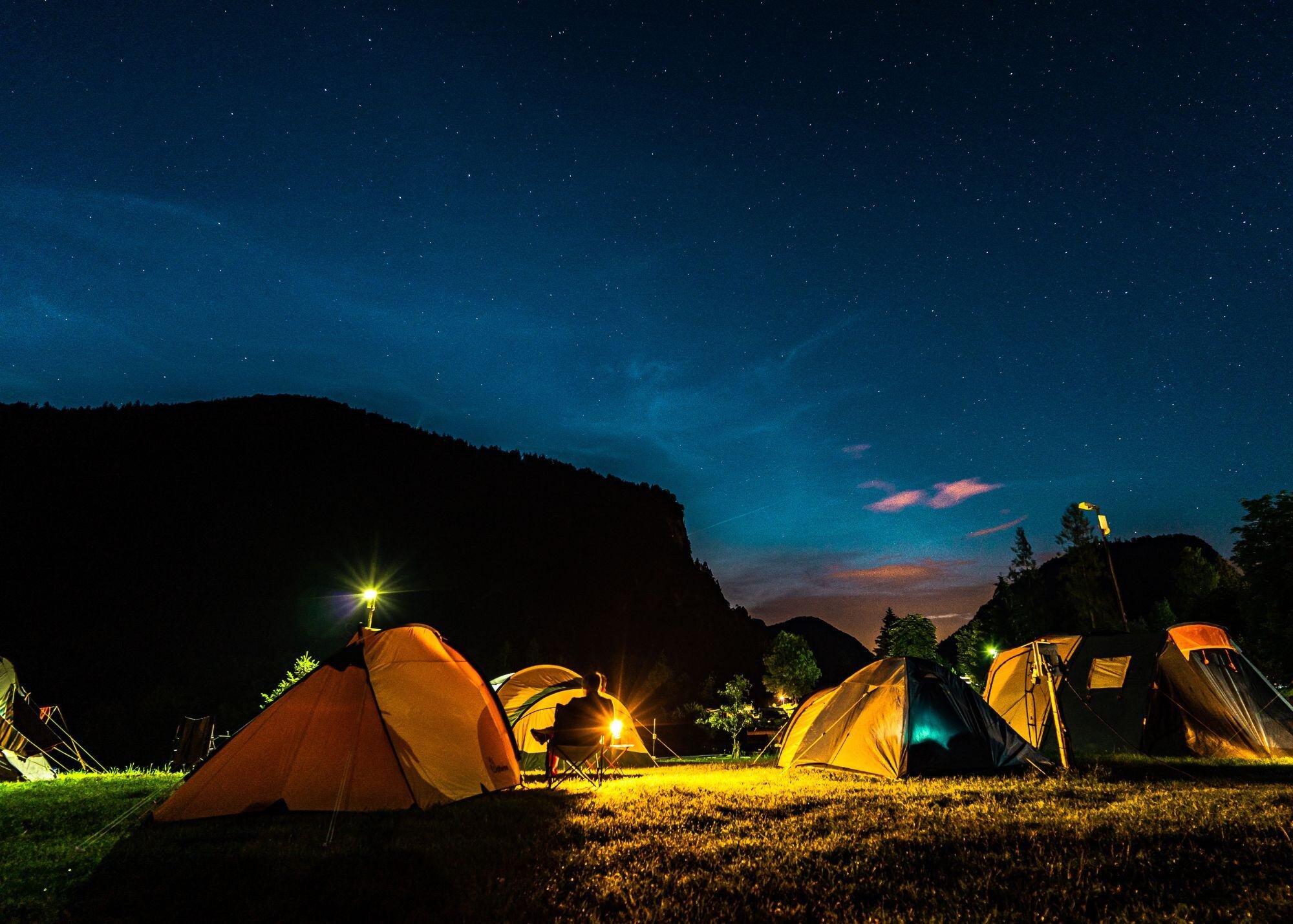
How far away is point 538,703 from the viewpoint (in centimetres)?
1420

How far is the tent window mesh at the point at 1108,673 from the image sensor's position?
45.1 feet

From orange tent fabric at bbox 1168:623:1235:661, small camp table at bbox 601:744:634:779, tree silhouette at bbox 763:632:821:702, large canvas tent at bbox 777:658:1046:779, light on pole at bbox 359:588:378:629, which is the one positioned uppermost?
light on pole at bbox 359:588:378:629

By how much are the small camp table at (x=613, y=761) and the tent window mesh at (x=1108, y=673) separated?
35.2 ft

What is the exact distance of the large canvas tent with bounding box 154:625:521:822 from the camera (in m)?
7.11

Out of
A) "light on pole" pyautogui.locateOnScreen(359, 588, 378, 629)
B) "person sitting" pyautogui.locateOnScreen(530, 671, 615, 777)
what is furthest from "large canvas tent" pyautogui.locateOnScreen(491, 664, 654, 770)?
"light on pole" pyautogui.locateOnScreen(359, 588, 378, 629)

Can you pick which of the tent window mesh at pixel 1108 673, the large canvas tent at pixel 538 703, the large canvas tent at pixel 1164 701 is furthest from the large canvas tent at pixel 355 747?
the tent window mesh at pixel 1108 673

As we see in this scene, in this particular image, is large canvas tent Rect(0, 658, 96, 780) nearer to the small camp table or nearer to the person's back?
the person's back

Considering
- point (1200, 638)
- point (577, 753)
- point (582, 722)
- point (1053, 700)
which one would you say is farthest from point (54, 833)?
point (1200, 638)

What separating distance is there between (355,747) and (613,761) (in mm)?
8687

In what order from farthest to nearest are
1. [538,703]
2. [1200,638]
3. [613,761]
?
[613,761] < [538,703] < [1200,638]

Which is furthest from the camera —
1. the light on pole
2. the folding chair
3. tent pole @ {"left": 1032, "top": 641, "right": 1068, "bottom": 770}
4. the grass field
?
tent pole @ {"left": 1032, "top": 641, "right": 1068, "bottom": 770}

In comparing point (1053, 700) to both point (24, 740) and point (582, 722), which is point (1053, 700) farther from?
point (24, 740)

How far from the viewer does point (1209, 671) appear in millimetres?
12961

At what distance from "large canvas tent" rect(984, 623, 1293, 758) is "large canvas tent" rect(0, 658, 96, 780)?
63.0ft
